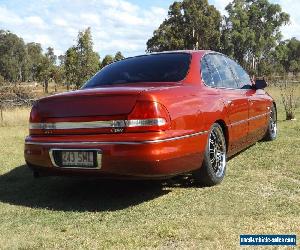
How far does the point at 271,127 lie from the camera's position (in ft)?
25.3

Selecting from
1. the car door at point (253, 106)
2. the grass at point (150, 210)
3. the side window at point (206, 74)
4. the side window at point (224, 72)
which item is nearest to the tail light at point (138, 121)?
the grass at point (150, 210)

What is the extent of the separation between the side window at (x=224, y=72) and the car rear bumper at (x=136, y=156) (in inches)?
55.2

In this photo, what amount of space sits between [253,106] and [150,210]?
2.77 meters

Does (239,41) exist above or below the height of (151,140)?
above

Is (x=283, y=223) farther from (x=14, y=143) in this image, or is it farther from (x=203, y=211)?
(x=14, y=143)

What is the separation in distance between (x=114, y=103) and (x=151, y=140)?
0.49m

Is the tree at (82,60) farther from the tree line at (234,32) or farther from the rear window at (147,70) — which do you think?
the rear window at (147,70)

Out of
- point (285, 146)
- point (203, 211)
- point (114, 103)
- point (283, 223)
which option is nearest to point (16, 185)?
point (114, 103)

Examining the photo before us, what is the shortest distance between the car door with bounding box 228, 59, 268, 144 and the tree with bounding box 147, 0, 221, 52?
4495 cm

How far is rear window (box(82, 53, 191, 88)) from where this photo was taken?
490 centimetres

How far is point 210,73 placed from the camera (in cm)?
531

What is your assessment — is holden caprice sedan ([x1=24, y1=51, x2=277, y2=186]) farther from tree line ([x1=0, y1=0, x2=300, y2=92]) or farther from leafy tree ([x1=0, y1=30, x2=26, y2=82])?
leafy tree ([x1=0, y1=30, x2=26, y2=82])

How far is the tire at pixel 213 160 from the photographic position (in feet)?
15.4

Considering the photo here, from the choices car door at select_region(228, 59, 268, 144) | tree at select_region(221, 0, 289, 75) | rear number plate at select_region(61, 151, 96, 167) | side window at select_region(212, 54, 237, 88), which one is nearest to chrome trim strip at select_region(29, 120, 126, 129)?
rear number plate at select_region(61, 151, 96, 167)
